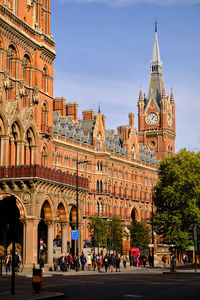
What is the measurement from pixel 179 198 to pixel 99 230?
19.6 meters

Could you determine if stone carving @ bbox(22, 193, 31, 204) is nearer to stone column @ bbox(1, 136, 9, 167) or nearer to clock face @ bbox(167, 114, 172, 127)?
stone column @ bbox(1, 136, 9, 167)

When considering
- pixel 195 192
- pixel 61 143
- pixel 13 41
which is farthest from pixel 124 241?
pixel 13 41

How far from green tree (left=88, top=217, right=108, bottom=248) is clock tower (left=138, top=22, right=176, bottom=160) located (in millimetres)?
51164

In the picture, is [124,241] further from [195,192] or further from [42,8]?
[42,8]

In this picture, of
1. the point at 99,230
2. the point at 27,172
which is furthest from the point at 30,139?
the point at 99,230

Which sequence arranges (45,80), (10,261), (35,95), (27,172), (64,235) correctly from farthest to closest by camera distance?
(45,80)
(35,95)
(64,235)
(27,172)
(10,261)

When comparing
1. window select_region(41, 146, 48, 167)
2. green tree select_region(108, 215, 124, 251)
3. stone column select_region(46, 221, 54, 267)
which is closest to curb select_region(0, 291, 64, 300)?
stone column select_region(46, 221, 54, 267)

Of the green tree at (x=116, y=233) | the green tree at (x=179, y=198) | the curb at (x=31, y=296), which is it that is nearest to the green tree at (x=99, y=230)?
the green tree at (x=116, y=233)

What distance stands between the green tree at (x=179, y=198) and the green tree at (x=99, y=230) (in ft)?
49.2

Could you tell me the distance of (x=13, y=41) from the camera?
152 feet

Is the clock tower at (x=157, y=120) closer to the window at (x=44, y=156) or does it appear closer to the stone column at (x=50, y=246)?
the window at (x=44, y=156)

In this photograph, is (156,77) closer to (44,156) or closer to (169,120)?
(169,120)

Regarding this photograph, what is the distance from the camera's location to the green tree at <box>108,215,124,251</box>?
275ft

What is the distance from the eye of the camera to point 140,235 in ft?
310
